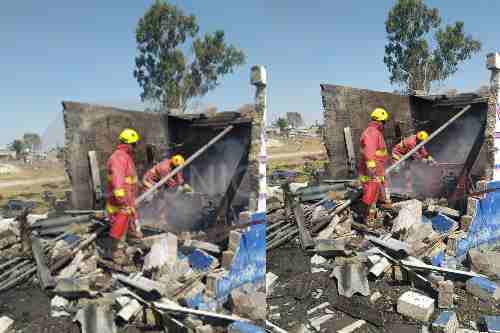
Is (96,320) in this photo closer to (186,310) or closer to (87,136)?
(186,310)

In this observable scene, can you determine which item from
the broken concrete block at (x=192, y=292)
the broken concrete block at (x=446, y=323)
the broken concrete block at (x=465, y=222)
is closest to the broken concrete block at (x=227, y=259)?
the broken concrete block at (x=192, y=292)

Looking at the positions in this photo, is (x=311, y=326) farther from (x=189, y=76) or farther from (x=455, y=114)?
(x=189, y=76)

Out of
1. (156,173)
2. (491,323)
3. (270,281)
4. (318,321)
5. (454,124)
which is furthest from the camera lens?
(454,124)

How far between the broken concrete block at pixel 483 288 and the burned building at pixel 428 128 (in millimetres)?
2393

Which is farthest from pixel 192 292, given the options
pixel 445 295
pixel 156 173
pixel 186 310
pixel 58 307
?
pixel 156 173

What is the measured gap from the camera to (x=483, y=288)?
5891 mm

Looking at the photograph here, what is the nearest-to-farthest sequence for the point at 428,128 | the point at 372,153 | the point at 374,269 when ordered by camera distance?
the point at 374,269
the point at 372,153
the point at 428,128

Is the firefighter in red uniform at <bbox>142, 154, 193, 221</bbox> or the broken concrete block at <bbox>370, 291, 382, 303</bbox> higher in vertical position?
the firefighter in red uniform at <bbox>142, 154, 193, 221</bbox>

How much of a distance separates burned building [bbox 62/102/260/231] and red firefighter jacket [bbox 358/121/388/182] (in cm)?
223

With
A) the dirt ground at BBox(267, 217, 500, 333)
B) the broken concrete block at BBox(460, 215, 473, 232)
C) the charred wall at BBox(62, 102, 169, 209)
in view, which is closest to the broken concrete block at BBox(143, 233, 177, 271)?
the dirt ground at BBox(267, 217, 500, 333)

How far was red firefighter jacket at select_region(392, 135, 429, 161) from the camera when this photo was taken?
9547 mm

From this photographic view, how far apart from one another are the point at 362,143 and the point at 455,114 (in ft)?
10.9

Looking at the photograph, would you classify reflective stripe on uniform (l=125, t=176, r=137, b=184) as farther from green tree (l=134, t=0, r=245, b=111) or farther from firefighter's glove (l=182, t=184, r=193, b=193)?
green tree (l=134, t=0, r=245, b=111)

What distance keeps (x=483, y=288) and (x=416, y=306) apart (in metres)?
Answer: 1.31
